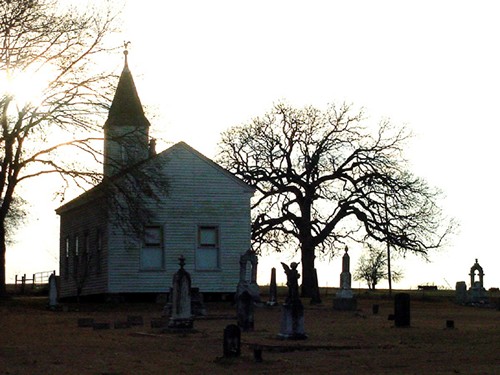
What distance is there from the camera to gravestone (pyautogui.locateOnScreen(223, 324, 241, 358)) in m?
22.6

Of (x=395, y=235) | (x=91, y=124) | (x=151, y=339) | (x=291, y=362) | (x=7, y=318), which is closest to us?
(x=291, y=362)

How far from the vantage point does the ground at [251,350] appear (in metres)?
21.1

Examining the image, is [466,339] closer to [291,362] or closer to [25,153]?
[291,362]

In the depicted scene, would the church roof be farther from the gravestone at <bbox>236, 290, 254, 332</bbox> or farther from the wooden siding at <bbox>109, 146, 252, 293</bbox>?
the gravestone at <bbox>236, 290, 254, 332</bbox>

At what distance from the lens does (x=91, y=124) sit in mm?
42312

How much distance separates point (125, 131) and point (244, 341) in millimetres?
25891

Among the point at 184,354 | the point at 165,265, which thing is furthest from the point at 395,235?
the point at 184,354

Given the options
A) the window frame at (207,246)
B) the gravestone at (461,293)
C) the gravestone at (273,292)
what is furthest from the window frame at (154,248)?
the gravestone at (461,293)

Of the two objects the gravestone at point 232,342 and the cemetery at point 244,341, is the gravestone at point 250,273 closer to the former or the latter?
the cemetery at point 244,341

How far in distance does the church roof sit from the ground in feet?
43.5

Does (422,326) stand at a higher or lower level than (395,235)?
lower

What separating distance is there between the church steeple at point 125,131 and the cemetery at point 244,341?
5652 millimetres

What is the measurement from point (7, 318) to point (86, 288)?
1321cm

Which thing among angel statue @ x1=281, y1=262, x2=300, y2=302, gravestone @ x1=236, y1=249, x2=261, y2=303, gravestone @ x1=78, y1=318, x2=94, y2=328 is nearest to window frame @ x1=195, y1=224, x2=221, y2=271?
gravestone @ x1=236, y1=249, x2=261, y2=303
